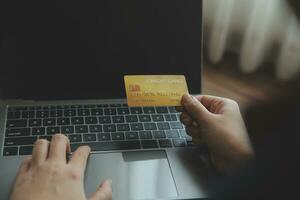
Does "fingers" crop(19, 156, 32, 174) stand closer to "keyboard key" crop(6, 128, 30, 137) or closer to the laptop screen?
"keyboard key" crop(6, 128, 30, 137)

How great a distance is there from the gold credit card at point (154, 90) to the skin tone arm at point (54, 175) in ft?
0.44

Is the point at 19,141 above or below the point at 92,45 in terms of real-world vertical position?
below

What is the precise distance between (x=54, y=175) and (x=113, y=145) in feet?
0.49

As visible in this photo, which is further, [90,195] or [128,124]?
[128,124]

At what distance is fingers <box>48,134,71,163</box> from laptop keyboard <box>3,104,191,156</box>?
37 millimetres

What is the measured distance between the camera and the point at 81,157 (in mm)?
648

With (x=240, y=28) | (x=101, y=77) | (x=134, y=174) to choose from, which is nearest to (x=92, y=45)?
(x=101, y=77)

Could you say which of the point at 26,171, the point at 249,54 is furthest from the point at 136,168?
the point at 249,54

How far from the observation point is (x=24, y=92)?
2.58ft

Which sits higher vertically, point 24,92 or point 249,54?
point 249,54

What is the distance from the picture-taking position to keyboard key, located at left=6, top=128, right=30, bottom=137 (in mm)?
704

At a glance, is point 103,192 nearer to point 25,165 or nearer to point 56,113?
point 25,165

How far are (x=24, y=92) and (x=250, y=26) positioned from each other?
0.63 m

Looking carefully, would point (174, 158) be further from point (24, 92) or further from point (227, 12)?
point (227, 12)
